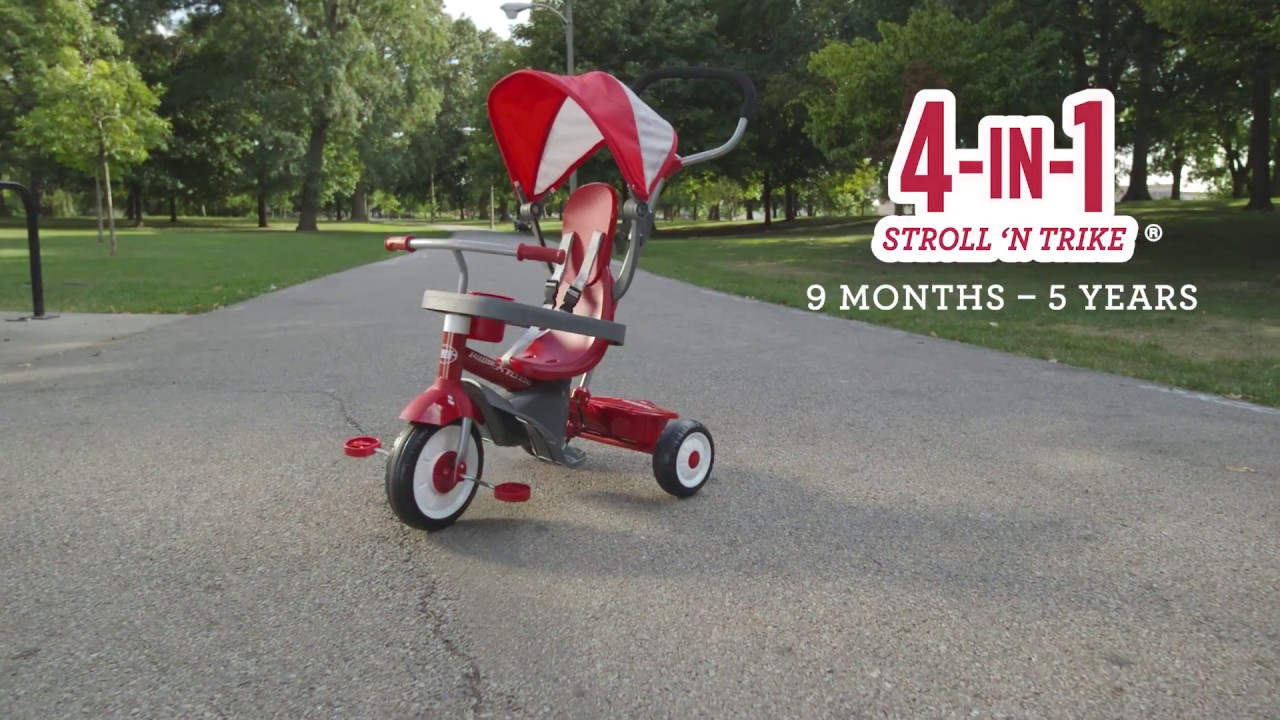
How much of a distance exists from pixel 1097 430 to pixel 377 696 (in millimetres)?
4637

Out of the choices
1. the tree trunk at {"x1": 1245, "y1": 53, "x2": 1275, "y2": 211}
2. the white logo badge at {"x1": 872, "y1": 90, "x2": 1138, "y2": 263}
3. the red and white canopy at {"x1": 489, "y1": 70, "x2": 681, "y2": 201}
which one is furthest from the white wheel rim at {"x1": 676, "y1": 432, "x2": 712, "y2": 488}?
the tree trunk at {"x1": 1245, "y1": 53, "x2": 1275, "y2": 211}

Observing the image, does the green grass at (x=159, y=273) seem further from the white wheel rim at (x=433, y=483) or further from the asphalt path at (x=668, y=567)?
the white wheel rim at (x=433, y=483)

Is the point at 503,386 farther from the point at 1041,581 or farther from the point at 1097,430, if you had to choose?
the point at 1097,430

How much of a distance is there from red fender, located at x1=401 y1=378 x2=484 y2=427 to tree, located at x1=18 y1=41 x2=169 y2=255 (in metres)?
18.2

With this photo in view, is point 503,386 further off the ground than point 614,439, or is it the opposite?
point 503,386

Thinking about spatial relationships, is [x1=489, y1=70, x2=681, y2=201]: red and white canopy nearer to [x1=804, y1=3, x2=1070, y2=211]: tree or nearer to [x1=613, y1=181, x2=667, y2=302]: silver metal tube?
[x1=613, y1=181, x2=667, y2=302]: silver metal tube

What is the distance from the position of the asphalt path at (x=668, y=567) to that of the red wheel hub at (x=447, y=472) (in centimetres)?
21

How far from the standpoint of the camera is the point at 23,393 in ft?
20.6

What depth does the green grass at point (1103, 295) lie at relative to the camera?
8.01m

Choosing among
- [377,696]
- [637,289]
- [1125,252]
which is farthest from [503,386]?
[1125,252]

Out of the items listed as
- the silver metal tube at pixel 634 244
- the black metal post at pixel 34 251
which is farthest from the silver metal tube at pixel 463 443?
the black metal post at pixel 34 251

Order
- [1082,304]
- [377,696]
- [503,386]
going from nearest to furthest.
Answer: [377,696] → [503,386] → [1082,304]

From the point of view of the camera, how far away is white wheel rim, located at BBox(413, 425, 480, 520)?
140 inches

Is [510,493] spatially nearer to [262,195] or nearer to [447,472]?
[447,472]
